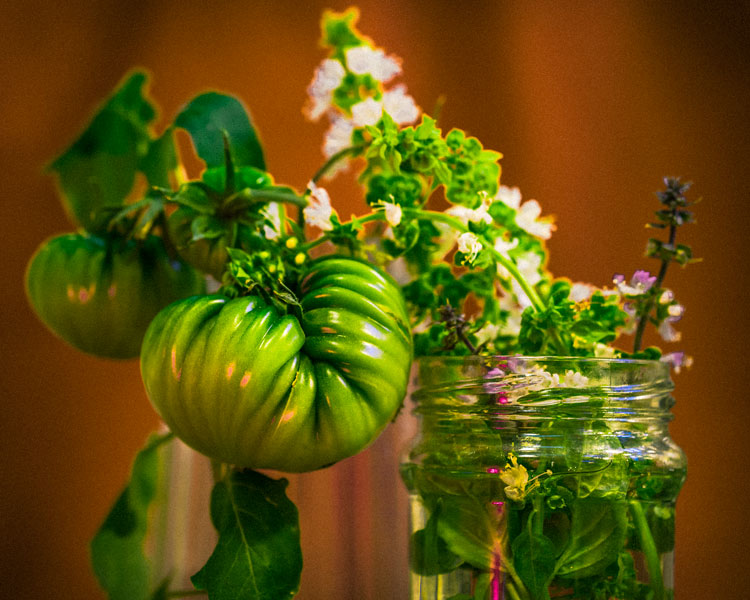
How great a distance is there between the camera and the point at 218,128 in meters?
0.43

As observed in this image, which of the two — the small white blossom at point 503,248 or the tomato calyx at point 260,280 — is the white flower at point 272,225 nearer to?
the tomato calyx at point 260,280

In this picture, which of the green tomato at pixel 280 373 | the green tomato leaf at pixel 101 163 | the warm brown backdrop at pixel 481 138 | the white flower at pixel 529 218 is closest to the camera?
the green tomato at pixel 280 373

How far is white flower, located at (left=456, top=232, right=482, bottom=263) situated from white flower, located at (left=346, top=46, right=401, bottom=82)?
137 mm

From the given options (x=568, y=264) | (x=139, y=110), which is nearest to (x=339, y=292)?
(x=139, y=110)

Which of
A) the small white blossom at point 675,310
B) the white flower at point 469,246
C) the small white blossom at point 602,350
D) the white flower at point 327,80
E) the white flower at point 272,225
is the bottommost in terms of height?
the small white blossom at point 602,350

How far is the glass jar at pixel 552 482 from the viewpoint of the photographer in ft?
1.00

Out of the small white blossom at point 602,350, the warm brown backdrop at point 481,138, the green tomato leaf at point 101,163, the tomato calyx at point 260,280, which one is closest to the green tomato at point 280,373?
the tomato calyx at point 260,280

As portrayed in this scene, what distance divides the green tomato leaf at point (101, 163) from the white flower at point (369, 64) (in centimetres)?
20

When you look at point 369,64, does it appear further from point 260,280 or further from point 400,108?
point 260,280

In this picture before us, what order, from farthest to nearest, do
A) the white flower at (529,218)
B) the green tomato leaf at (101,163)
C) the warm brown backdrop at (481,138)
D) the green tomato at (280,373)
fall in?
the warm brown backdrop at (481,138) → the green tomato leaf at (101,163) → the white flower at (529,218) → the green tomato at (280,373)

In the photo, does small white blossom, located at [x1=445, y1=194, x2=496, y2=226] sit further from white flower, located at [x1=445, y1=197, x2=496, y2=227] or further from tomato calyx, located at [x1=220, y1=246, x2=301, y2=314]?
tomato calyx, located at [x1=220, y1=246, x2=301, y2=314]

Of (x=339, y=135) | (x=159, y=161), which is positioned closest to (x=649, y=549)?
(x=339, y=135)

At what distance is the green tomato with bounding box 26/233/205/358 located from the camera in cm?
40

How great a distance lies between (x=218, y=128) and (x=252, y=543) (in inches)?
10.1
